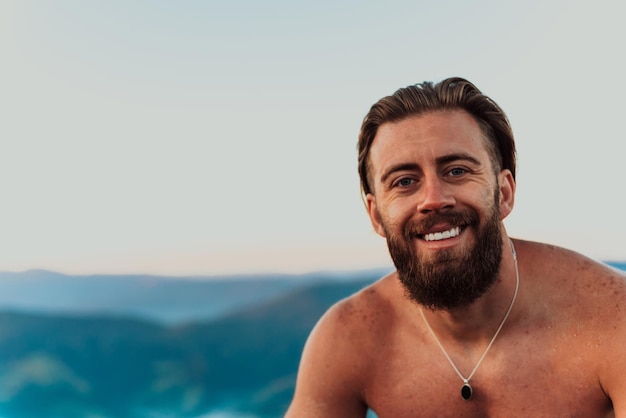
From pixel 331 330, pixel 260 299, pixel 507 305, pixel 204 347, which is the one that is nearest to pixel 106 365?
pixel 204 347

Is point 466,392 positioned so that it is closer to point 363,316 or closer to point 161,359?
point 363,316

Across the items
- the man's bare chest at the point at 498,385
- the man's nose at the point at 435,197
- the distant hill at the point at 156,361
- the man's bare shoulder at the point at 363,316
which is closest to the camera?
the man's nose at the point at 435,197

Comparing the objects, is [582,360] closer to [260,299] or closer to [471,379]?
[471,379]

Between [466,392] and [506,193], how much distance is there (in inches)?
20.9

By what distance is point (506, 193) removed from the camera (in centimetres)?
189

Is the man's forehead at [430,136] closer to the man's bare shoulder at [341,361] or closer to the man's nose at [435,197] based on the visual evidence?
the man's nose at [435,197]

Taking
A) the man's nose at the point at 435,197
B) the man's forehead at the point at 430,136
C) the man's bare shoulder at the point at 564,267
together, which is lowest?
the man's bare shoulder at the point at 564,267

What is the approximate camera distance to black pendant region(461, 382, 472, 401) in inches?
72.1

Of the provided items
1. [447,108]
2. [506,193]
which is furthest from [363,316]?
[447,108]

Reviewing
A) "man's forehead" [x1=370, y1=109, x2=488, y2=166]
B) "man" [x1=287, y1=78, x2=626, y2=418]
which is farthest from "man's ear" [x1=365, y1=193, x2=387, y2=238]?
"man's forehead" [x1=370, y1=109, x2=488, y2=166]

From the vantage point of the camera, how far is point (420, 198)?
1682 mm

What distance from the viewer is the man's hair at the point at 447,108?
1.82 m

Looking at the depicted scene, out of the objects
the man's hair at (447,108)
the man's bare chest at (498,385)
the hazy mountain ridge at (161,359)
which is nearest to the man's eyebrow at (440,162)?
the man's hair at (447,108)

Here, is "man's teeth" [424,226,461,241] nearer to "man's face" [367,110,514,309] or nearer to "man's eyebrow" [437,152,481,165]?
"man's face" [367,110,514,309]
